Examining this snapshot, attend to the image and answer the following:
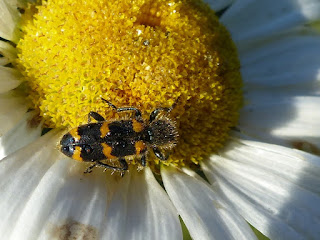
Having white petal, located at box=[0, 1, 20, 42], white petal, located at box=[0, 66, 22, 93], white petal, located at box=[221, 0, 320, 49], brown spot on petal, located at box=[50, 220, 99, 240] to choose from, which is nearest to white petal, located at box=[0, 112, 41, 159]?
white petal, located at box=[0, 66, 22, 93]

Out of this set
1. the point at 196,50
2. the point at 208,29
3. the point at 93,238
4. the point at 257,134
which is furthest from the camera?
the point at 257,134

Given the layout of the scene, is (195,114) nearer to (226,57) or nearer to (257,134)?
(226,57)

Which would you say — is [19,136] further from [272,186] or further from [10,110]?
[272,186]

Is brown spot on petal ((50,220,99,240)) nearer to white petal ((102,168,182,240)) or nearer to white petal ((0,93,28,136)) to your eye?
white petal ((102,168,182,240))

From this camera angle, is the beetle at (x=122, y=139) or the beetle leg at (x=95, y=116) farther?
the beetle leg at (x=95, y=116)

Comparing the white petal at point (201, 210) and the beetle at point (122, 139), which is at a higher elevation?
the beetle at point (122, 139)

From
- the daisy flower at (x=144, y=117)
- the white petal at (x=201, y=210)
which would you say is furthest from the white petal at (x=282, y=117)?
the white petal at (x=201, y=210)

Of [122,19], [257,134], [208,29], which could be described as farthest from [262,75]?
[122,19]

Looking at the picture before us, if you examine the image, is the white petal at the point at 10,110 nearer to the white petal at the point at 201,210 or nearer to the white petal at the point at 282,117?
the white petal at the point at 201,210
